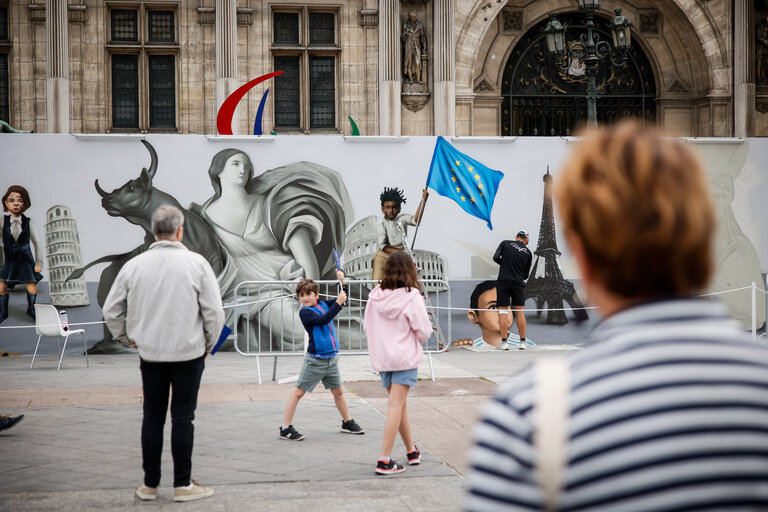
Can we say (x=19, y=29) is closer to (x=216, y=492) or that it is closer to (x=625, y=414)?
(x=216, y=492)

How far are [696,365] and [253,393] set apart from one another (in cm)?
912

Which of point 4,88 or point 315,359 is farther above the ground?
point 4,88

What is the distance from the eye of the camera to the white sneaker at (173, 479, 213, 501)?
19.4 ft

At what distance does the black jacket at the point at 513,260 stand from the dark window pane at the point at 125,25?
37.5 feet

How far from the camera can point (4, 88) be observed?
69.4ft

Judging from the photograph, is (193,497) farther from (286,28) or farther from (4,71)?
(4,71)

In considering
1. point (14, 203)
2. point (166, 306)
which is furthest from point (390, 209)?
point (166, 306)

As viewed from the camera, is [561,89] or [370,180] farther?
[561,89]

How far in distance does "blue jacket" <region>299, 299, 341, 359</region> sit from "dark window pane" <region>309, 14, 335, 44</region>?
1513 centimetres

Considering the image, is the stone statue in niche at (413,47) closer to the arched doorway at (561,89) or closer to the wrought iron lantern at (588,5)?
the arched doorway at (561,89)

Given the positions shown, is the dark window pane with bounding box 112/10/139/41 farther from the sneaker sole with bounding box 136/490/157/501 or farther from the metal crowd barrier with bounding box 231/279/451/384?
the sneaker sole with bounding box 136/490/157/501

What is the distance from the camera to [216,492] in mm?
6137

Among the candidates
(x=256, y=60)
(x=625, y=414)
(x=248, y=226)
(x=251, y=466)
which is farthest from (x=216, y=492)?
(x=256, y=60)

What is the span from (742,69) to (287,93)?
10934 mm
